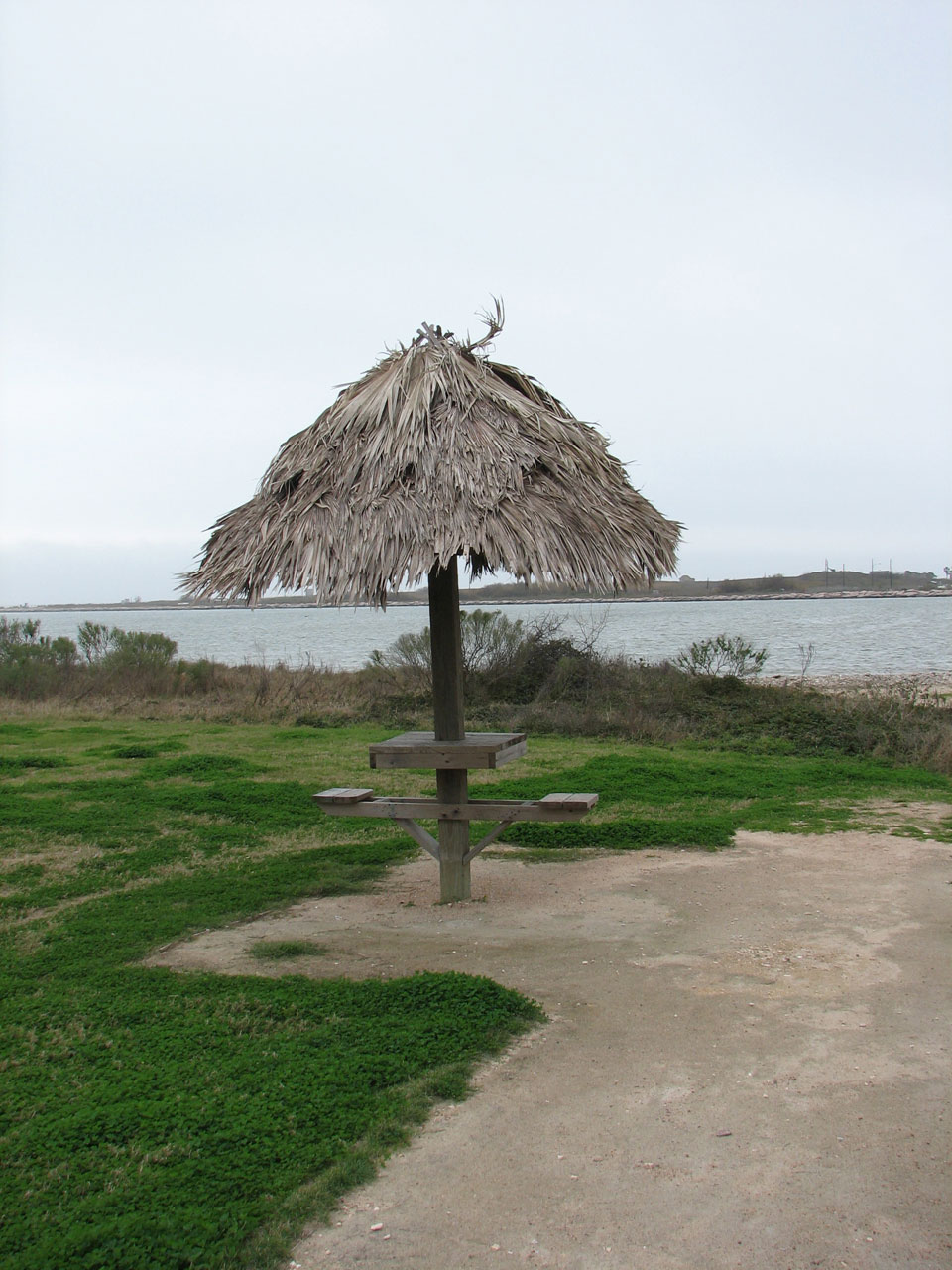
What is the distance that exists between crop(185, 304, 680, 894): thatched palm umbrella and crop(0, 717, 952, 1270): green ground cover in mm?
1888

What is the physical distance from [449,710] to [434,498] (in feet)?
4.06

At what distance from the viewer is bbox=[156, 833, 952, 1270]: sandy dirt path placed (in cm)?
276

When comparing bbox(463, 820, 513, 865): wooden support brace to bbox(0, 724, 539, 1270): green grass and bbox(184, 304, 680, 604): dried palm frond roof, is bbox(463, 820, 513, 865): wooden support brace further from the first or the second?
bbox(184, 304, 680, 604): dried palm frond roof

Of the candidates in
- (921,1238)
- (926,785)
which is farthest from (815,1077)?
(926,785)

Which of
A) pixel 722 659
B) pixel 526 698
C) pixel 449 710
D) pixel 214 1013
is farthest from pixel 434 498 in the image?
pixel 722 659

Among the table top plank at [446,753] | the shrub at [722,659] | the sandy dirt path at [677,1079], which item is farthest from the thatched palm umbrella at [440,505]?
the shrub at [722,659]

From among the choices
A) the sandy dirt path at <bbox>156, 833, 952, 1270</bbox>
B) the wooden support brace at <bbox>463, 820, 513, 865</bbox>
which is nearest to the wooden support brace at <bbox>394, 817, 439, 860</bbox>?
the wooden support brace at <bbox>463, 820, 513, 865</bbox>

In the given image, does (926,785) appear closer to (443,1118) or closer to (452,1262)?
(443,1118)

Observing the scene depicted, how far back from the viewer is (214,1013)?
14.0 feet

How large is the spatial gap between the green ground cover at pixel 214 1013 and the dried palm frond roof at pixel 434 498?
202cm

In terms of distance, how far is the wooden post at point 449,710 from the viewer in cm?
611

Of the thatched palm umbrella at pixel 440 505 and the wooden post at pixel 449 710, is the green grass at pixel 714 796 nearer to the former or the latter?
the wooden post at pixel 449 710

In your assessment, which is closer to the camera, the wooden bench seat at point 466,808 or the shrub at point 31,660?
the wooden bench seat at point 466,808

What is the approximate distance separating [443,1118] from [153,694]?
59.2 ft
